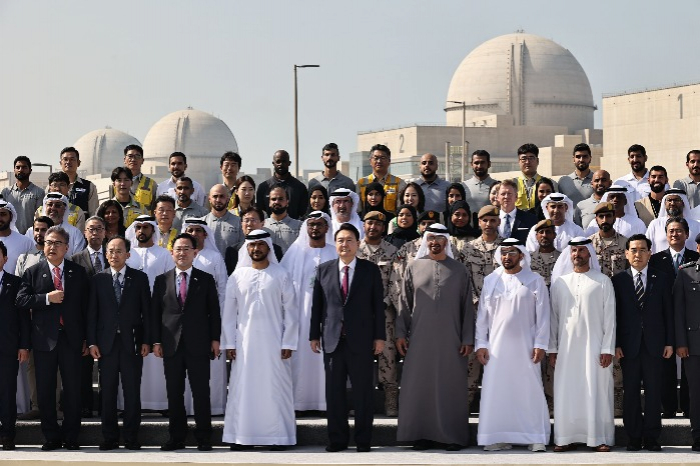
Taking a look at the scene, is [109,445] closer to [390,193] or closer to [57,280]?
[57,280]

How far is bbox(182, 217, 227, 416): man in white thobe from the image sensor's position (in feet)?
41.4

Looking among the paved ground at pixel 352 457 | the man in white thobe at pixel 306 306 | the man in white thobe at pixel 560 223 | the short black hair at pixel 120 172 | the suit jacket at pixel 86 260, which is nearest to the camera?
the paved ground at pixel 352 457

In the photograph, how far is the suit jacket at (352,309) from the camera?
11555mm

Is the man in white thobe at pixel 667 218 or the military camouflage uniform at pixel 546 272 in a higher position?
the man in white thobe at pixel 667 218

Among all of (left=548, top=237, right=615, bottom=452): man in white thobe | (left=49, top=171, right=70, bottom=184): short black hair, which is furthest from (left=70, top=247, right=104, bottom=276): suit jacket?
(left=548, top=237, right=615, bottom=452): man in white thobe

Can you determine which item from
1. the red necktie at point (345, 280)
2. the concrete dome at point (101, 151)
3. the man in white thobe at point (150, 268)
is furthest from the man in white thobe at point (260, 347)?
the concrete dome at point (101, 151)

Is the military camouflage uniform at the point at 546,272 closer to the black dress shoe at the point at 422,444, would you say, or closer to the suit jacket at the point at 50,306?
the black dress shoe at the point at 422,444

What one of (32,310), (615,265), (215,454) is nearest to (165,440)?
(215,454)

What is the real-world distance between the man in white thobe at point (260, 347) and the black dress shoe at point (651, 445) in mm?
3130

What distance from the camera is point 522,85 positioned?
82312 mm

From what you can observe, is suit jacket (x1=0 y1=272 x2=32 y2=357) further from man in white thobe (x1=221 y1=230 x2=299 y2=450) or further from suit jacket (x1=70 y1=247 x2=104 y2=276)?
man in white thobe (x1=221 y1=230 x2=299 y2=450)

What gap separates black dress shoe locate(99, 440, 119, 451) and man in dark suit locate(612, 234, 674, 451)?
4573 millimetres

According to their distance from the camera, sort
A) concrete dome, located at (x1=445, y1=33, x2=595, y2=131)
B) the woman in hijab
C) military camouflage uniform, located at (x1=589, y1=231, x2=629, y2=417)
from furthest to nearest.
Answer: concrete dome, located at (x1=445, y1=33, x2=595, y2=131)
the woman in hijab
military camouflage uniform, located at (x1=589, y1=231, x2=629, y2=417)

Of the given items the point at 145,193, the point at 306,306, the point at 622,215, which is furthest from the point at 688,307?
the point at 145,193
